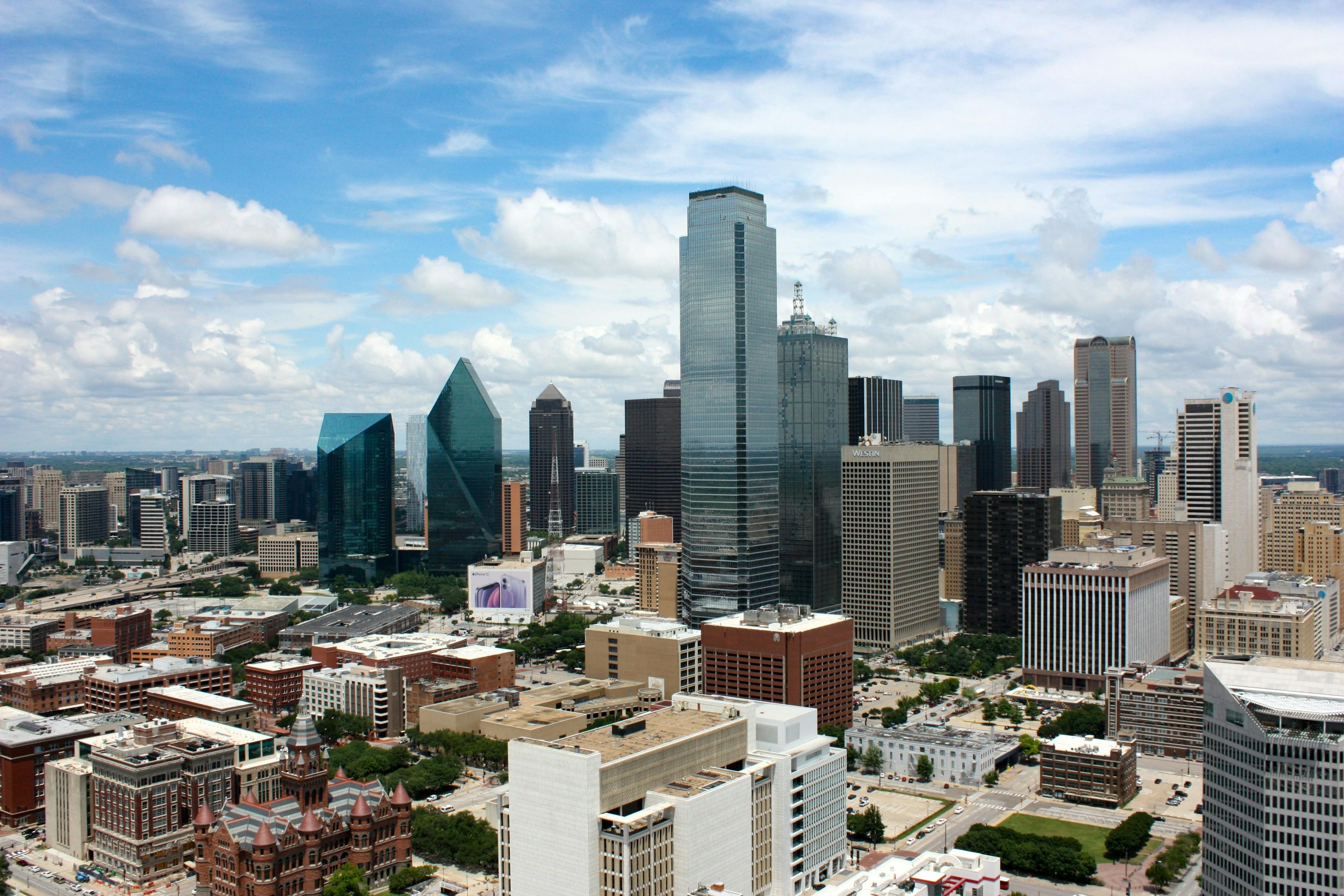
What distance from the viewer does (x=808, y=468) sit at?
129000mm

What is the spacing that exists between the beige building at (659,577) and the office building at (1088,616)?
37.1 meters

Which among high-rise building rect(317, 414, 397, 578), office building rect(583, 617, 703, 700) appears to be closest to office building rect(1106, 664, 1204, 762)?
office building rect(583, 617, 703, 700)

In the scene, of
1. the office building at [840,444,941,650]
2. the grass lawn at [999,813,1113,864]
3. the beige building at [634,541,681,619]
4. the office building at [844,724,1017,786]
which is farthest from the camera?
the beige building at [634,541,681,619]

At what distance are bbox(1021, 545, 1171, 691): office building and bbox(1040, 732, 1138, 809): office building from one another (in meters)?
27.6

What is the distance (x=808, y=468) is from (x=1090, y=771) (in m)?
58.9

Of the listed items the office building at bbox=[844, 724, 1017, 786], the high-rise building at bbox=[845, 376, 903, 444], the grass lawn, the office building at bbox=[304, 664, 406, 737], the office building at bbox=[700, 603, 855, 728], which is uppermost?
the high-rise building at bbox=[845, 376, 903, 444]

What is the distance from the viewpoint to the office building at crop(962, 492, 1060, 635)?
132625mm

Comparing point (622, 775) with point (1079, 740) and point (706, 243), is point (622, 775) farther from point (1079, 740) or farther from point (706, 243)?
point (706, 243)

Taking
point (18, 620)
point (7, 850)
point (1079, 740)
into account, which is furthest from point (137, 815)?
point (18, 620)

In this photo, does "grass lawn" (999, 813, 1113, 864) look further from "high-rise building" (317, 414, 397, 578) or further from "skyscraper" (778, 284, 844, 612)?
"high-rise building" (317, 414, 397, 578)

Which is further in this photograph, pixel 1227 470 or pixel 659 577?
pixel 1227 470

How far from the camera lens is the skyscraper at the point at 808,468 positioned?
127688 mm

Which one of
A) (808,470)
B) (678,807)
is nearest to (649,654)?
(808,470)

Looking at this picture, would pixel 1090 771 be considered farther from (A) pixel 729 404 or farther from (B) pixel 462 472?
(B) pixel 462 472
